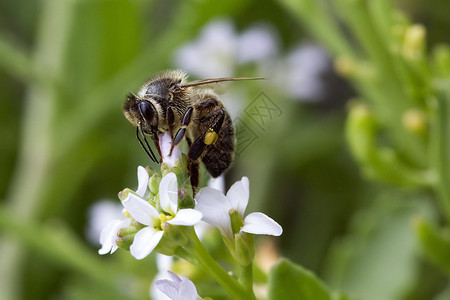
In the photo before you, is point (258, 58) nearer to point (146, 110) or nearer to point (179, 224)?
point (146, 110)

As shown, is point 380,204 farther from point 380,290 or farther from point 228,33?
point 228,33

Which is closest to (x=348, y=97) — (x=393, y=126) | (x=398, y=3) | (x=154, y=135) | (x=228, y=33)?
(x=398, y=3)

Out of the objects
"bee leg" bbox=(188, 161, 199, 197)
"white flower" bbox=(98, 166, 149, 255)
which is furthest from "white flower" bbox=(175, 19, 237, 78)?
"white flower" bbox=(98, 166, 149, 255)

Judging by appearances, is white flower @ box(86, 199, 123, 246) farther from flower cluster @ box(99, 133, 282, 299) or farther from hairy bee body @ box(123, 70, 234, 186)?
flower cluster @ box(99, 133, 282, 299)

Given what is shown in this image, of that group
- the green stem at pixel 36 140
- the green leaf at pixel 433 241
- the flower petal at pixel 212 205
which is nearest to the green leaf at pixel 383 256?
the green leaf at pixel 433 241

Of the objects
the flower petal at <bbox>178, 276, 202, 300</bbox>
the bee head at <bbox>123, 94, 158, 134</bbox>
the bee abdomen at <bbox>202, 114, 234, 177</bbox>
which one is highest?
the bee head at <bbox>123, 94, 158, 134</bbox>

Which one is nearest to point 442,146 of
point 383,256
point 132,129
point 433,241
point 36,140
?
point 433,241
